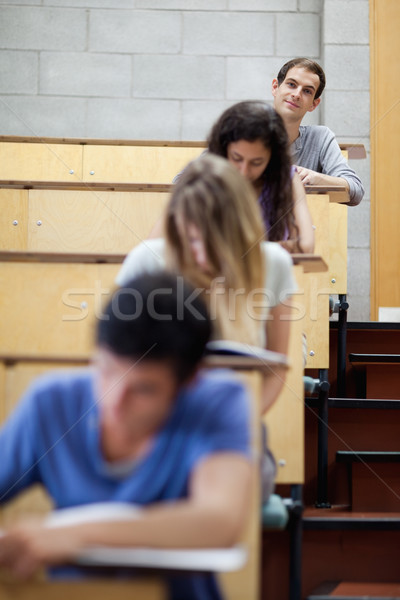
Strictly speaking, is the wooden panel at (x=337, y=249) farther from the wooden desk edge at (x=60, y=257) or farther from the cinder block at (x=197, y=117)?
the cinder block at (x=197, y=117)

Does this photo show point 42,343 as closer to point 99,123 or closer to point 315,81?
point 315,81

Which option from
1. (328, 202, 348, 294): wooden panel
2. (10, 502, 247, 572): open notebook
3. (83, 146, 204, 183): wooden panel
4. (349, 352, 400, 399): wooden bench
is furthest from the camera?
(83, 146, 204, 183): wooden panel

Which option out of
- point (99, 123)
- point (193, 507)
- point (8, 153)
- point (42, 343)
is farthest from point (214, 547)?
point (99, 123)

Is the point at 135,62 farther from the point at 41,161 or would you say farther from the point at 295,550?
the point at 295,550

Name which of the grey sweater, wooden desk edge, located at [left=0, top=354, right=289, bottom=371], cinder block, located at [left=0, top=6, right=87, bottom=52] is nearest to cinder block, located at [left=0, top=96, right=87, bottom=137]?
cinder block, located at [left=0, top=6, right=87, bottom=52]

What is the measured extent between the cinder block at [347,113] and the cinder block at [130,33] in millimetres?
634

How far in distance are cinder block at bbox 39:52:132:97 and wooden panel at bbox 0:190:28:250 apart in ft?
4.62

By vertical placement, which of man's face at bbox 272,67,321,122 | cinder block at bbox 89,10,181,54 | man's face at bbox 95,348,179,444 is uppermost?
cinder block at bbox 89,10,181,54

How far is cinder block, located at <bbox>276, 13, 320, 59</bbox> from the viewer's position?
10.1 feet

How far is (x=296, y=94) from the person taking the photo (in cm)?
203

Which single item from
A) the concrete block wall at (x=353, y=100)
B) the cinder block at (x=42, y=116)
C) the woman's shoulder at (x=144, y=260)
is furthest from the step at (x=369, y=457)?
the cinder block at (x=42, y=116)

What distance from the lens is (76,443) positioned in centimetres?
69

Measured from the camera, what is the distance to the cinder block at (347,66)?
9.71 feet

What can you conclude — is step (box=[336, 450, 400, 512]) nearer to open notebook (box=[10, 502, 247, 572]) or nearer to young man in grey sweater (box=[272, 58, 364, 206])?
young man in grey sweater (box=[272, 58, 364, 206])
